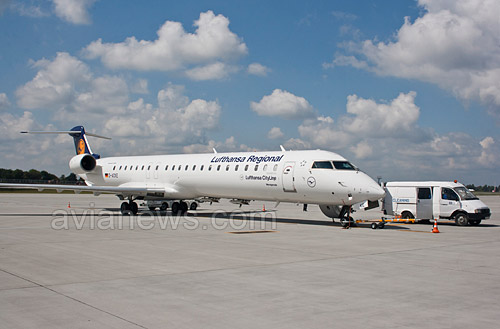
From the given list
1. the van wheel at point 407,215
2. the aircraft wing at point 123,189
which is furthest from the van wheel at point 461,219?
the aircraft wing at point 123,189

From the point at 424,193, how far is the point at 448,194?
101 centimetres

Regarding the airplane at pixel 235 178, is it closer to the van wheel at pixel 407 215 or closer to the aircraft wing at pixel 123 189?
the aircraft wing at pixel 123 189

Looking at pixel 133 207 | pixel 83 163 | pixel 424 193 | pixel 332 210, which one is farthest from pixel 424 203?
pixel 83 163

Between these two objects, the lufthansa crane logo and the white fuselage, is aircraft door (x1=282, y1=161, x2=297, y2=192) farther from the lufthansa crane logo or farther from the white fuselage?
the lufthansa crane logo

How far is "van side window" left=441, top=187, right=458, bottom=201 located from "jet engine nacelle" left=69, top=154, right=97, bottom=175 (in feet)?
68.3

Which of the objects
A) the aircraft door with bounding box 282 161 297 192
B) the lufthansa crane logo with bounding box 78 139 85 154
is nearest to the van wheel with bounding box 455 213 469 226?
the aircraft door with bounding box 282 161 297 192

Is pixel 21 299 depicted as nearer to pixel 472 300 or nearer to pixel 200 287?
pixel 200 287

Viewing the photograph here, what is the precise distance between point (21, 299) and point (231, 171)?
52.0 ft

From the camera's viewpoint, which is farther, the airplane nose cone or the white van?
the white van

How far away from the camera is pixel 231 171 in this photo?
22469 mm

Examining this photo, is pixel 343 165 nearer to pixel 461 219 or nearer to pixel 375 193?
pixel 375 193

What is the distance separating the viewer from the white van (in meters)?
20.3

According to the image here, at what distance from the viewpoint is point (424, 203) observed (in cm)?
2106

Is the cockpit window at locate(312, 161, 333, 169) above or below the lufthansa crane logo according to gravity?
below
